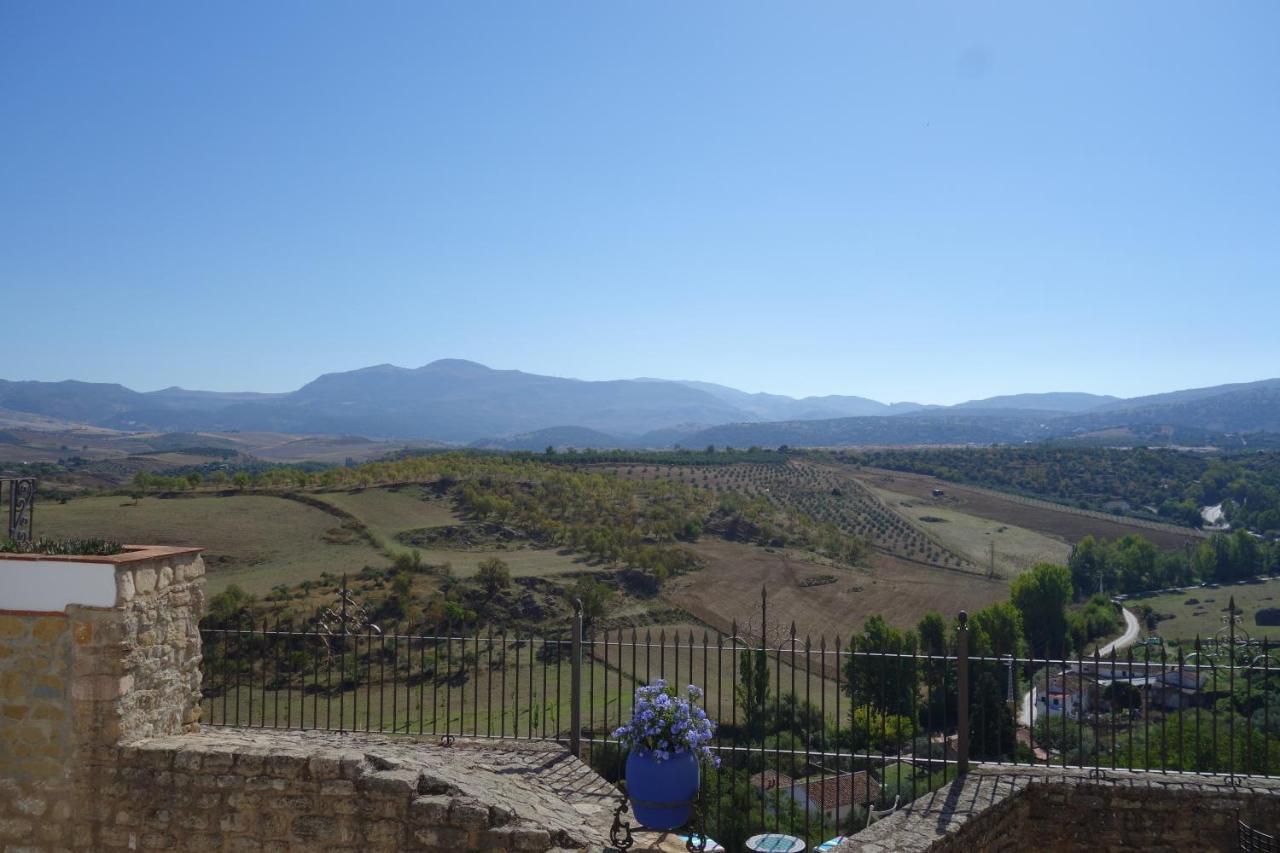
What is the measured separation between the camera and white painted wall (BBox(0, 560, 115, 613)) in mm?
5656

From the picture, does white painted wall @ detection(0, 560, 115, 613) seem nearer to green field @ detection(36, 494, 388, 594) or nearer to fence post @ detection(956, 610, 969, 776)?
fence post @ detection(956, 610, 969, 776)

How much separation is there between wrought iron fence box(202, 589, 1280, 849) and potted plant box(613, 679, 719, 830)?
0.96 feet

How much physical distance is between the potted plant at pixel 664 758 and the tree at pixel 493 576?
2372cm

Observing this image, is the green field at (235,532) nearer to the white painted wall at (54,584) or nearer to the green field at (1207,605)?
A: the white painted wall at (54,584)

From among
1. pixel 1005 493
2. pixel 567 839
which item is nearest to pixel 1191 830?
pixel 567 839

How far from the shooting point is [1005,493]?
80.4m

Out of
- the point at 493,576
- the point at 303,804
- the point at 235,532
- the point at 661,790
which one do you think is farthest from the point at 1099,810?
the point at 235,532

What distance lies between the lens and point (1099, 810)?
6273mm

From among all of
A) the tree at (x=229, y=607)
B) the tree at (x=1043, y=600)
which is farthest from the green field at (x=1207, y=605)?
the tree at (x=229, y=607)

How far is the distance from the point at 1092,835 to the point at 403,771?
16.1 ft

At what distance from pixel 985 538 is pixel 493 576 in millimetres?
39778

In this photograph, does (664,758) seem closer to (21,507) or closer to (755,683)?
(755,683)

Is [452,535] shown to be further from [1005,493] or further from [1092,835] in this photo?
[1005,493]

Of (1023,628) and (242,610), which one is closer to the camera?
(242,610)
